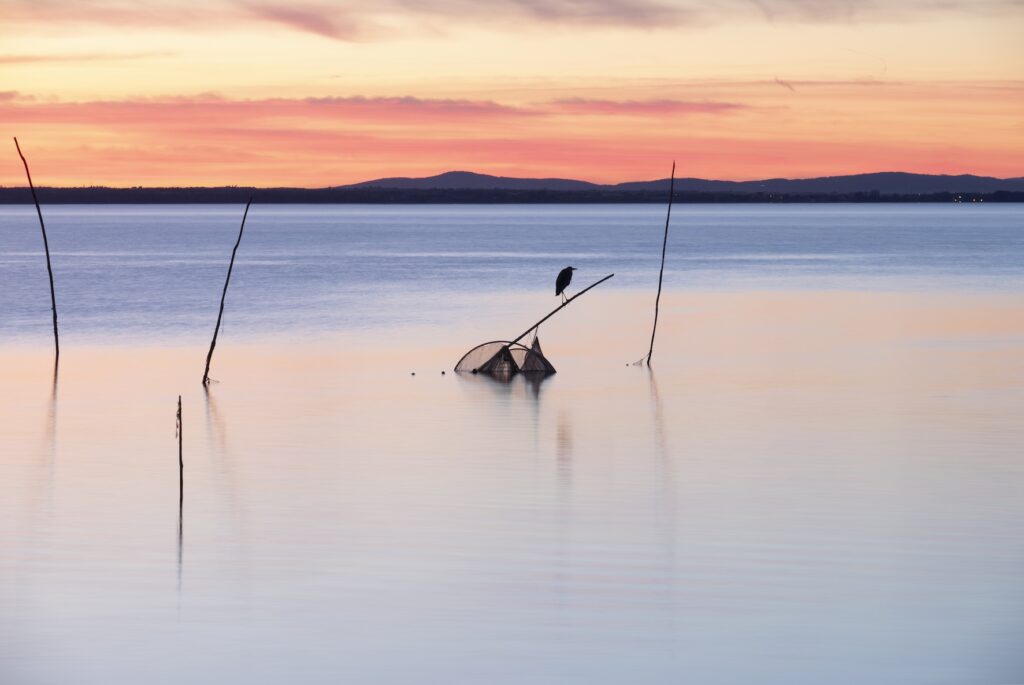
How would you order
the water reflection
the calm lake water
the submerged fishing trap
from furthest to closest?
the submerged fishing trap
the water reflection
the calm lake water

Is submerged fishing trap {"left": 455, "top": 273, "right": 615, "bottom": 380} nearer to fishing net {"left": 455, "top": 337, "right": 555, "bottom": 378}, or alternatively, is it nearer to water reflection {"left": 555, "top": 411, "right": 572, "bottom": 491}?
fishing net {"left": 455, "top": 337, "right": 555, "bottom": 378}

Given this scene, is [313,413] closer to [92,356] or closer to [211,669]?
[92,356]

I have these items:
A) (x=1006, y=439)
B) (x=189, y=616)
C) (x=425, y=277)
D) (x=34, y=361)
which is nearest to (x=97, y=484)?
(x=189, y=616)

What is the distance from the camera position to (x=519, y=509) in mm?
13273

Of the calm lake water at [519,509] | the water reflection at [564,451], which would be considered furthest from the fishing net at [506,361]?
the water reflection at [564,451]

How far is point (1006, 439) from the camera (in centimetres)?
1680

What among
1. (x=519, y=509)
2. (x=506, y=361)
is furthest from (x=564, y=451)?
(x=506, y=361)

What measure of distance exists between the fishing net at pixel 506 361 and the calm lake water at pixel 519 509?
1.57ft

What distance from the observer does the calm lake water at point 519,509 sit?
9.05 m

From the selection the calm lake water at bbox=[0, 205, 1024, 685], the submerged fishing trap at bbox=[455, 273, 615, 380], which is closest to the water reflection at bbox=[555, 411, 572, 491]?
the calm lake water at bbox=[0, 205, 1024, 685]

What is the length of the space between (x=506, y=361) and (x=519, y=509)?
33.1 feet

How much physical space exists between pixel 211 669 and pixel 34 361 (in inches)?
751

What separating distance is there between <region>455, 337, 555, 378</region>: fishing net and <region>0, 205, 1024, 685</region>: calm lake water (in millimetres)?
477

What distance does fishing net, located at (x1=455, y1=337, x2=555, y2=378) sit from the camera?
76.1ft
